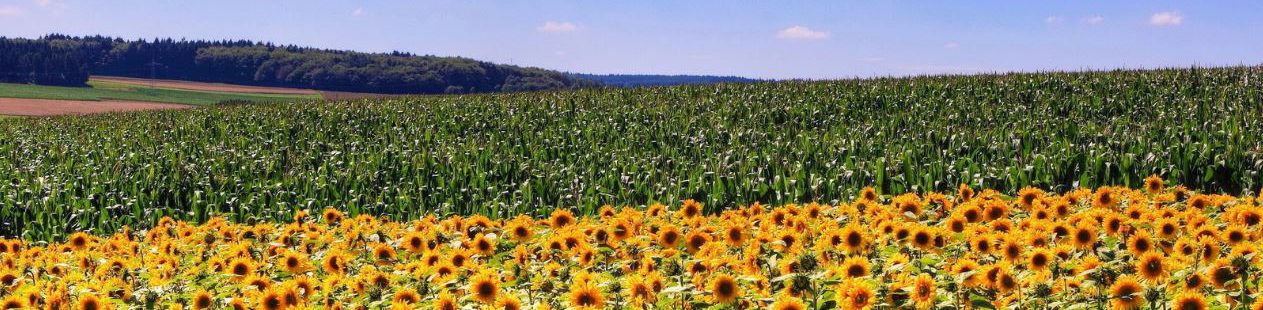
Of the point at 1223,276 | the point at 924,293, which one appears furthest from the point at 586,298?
the point at 1223,276

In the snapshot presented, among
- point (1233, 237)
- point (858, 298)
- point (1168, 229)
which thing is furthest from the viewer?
point (1168, 229)

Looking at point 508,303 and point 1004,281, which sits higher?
point 1004,281

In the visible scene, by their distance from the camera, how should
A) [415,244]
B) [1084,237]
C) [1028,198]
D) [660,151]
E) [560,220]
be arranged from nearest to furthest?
[1084,237] < [415,244] < [1028,198] < [560,220] < [660,151]

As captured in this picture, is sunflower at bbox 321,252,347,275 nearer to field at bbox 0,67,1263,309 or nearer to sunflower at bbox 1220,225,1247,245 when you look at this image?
field at bbox 0,67,1263,309

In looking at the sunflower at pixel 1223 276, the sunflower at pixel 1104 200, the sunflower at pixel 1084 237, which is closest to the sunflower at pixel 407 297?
the sunflower at pixel 1084 237

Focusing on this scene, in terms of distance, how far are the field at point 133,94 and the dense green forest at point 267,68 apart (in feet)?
38.6

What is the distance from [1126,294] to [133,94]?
126671 mm

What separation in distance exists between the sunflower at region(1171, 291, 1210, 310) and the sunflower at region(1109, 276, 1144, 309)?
17cm

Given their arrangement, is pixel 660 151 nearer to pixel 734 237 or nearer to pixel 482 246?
pixel 482 246

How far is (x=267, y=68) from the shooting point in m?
167

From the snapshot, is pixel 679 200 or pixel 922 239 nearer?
pixel 922 239

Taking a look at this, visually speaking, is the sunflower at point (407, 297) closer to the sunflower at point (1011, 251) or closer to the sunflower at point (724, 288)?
the sunflower at point (724, 288)

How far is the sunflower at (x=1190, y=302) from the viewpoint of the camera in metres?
3.54

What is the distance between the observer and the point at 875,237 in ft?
19.0
